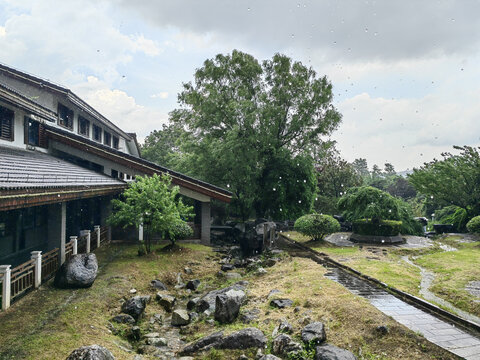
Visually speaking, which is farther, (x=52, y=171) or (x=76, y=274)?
(x=52, y=171)

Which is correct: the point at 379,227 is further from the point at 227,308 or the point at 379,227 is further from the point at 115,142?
the point at 115,142

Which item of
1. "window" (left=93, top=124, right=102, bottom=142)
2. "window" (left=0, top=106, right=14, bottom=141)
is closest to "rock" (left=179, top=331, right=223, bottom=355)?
"window" (left=0, top=106, right=14, bottom=141)

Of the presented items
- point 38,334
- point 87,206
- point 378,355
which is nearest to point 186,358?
point 38,334

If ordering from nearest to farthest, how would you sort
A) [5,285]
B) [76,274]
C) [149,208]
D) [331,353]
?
[331,353]
[5,285]
[76,274]
[149,208]

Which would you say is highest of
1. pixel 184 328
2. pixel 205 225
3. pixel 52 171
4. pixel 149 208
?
pixel 52 171

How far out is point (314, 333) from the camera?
22.0 ft

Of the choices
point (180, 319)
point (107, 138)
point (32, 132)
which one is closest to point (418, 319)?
point (180, 319)

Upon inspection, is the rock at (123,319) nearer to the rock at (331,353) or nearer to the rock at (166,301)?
the rock at (166,301)

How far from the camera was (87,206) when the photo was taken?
17.7m

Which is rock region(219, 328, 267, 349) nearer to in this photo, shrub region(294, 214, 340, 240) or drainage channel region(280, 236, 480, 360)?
drainage channel region(280, 236, 480, 360)

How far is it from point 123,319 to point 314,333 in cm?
498

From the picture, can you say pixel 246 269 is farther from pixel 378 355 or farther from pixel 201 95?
pixel 201 95

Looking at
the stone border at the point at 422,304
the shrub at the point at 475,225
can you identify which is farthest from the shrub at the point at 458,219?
the stone border at the point at 422,304

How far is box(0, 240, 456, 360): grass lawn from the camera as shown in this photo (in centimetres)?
624
